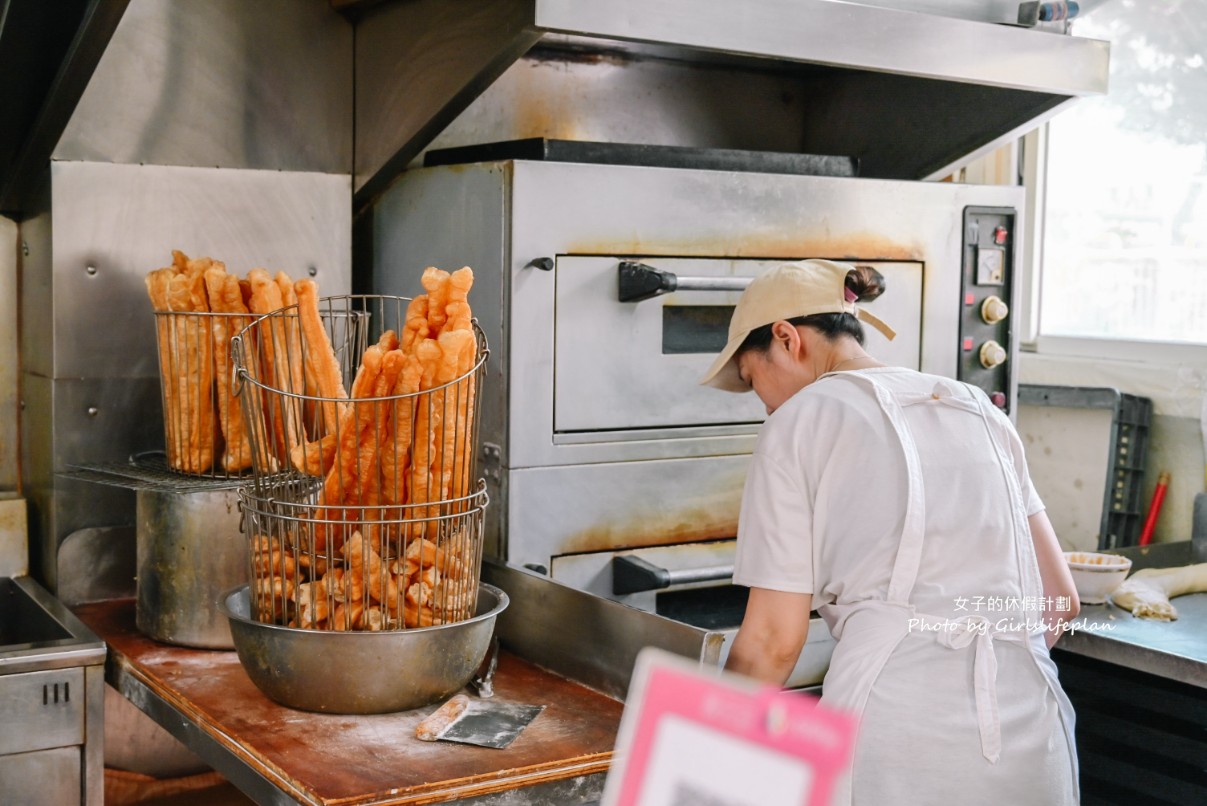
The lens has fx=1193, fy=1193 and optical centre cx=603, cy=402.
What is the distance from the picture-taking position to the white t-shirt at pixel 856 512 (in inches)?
58.6

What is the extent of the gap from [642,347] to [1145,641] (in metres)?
0.94

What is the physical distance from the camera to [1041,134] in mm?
3275

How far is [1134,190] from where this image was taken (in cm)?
307

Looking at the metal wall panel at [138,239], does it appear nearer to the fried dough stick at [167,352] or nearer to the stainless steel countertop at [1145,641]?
the fried dough stick at [167,352]

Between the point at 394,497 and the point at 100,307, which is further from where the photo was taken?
the point at 100,307

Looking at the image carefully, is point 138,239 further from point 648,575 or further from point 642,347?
point 648,575

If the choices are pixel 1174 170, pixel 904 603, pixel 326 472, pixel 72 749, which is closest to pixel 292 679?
pixel 326 472

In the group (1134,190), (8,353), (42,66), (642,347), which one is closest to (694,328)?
(642,347)

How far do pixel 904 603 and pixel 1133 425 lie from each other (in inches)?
70.1

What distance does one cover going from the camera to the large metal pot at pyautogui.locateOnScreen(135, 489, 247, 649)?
5.76ft

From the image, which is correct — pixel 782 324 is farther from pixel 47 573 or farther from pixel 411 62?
pixel 47 573

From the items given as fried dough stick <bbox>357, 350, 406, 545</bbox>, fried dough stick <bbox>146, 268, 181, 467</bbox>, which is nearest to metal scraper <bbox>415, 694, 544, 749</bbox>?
fried dough stick <bbox>357, 350, 406, 545</bbox>

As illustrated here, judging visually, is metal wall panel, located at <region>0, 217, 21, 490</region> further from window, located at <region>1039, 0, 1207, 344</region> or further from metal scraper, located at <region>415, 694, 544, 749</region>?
window, located at <region>1039, 0, 1207, 344</region>

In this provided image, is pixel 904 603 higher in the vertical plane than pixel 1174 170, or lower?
lower
